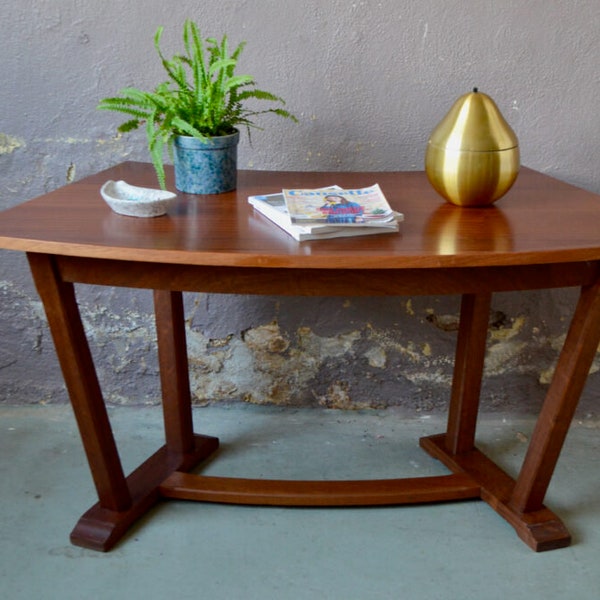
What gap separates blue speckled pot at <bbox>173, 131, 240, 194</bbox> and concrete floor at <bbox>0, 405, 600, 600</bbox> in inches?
34.7

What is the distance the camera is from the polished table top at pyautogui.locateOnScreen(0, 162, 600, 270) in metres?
1.58

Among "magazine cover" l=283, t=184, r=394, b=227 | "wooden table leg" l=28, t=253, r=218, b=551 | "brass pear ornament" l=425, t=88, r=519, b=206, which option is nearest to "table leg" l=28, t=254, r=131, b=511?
"wooden table leg" l=28, t=253, r=218, b=551

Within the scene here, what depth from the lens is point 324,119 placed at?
2488 mm

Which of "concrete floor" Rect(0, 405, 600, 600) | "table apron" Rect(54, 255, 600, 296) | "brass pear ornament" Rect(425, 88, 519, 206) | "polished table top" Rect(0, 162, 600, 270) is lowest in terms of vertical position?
"concrete floor" Rect(0, 405, 600, 600)

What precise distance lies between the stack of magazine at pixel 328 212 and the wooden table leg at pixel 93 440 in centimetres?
52

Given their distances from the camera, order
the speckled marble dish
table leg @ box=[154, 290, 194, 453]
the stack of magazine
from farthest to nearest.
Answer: table leg @ box=[154, 290, 194, 453], the speckled marble dish, the stack of magazine

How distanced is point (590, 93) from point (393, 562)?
1528 mm

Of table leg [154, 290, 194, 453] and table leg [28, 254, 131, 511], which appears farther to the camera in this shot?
table leg [154, 290, 194, 453]

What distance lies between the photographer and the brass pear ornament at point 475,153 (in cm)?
192

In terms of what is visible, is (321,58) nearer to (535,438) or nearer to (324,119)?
(324,119)

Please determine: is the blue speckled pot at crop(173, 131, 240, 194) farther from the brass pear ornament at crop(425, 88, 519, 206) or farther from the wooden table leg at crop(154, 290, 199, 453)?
the brass pear ornament at crop(425, 88, 519, 206)

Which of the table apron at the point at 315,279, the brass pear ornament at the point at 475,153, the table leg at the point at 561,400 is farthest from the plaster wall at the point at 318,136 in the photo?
the table apron at the point at 315,279

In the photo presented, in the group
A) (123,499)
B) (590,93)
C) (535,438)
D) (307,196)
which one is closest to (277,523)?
(123,499)

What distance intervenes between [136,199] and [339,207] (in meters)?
0.50
